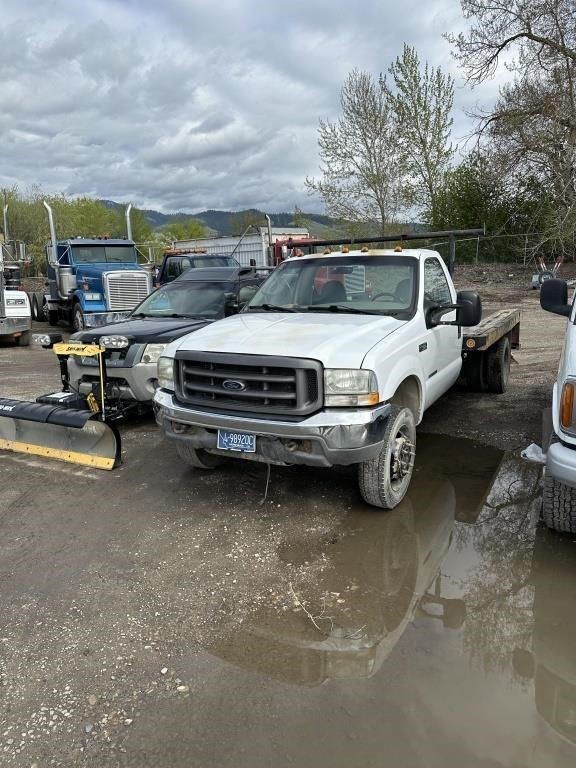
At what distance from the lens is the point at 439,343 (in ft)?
18.4

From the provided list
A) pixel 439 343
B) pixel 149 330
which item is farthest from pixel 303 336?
pixel 149 330

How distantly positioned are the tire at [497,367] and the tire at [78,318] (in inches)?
397

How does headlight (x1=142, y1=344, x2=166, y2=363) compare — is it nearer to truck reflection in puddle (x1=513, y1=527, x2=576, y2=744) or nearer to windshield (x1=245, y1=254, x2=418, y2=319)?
windshield (x1=245, y1=254, x2=418, y2=319)

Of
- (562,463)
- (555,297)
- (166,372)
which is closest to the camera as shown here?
(562,463)

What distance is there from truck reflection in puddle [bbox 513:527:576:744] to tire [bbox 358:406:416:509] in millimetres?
1041

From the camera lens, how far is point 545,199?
2086 cm

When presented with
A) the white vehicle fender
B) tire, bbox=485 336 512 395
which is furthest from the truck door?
tire, bbox=485 336 512 395

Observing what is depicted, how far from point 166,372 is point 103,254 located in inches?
468

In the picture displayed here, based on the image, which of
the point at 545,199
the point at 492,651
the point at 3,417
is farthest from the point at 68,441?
the point at 545,199

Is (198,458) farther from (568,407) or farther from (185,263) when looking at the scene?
(185,263)

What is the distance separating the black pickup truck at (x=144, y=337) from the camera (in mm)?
6621

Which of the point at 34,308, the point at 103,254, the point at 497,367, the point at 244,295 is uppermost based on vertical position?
the point at 103,254

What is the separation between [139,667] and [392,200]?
27.7m

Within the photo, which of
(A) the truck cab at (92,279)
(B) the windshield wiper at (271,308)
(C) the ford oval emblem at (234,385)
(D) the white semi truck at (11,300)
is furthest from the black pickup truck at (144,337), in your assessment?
(D) the white semi truck at (11,300)
